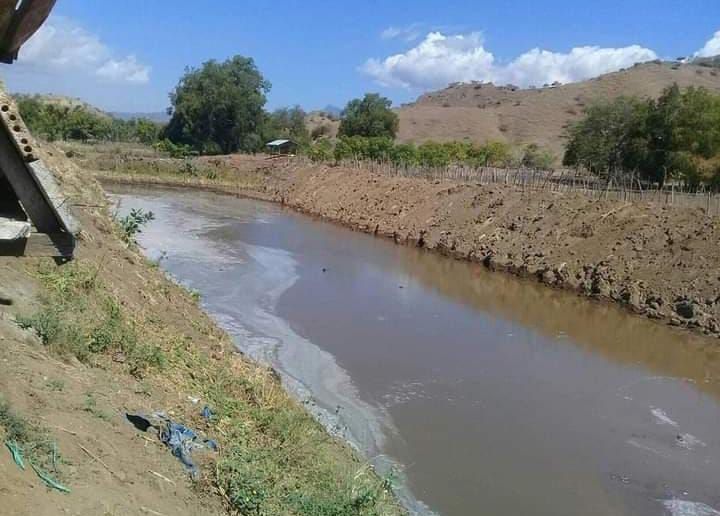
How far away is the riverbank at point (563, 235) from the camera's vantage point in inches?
841

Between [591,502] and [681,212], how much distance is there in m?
18.0

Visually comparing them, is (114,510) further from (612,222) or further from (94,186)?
(612,222)

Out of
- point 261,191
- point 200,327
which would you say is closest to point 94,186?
point 200,327

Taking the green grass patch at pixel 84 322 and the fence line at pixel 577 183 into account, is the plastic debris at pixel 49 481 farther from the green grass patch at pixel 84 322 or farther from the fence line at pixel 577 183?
the fence line at pixel 577 183

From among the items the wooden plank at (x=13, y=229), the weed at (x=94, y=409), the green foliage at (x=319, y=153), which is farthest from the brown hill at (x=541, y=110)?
the wooden plank at (x=13, y=229)

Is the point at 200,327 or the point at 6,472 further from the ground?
the point at 6,472

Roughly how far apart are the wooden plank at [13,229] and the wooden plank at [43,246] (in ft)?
0.24

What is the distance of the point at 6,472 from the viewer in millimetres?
3857

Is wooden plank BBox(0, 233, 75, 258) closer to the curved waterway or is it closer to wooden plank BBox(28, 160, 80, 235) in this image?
wooden plank BBox(28, 160, 80, 235)

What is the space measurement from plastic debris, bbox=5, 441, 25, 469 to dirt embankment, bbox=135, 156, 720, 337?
61.3 ft

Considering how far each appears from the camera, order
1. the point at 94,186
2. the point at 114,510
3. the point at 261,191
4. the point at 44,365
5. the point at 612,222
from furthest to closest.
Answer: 1. the point at 261,191
2. the point at 612,222
3. the point at 94,186
4. the point at 44,365
5. the point at 114,510

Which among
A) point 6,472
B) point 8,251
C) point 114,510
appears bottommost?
point 114,510

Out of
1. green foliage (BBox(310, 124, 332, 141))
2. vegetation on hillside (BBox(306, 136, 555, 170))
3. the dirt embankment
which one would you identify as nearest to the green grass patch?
the dirt embankment

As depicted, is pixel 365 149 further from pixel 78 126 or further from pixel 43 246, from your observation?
pixel 43 246
